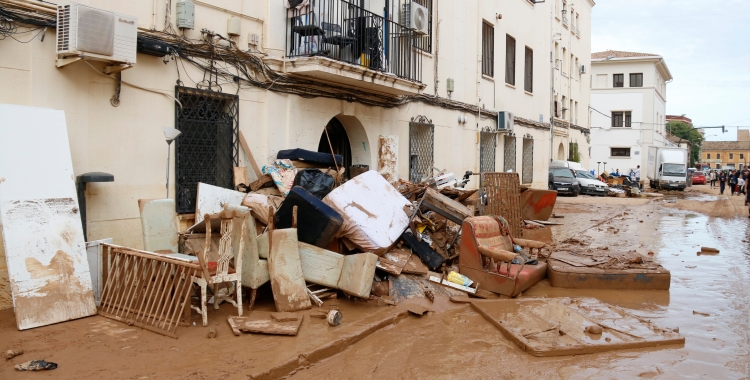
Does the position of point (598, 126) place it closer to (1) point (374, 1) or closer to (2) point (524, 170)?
(2) point (524, 170)

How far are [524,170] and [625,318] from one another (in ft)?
49.8

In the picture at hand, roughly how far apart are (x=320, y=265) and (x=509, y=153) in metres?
14.0

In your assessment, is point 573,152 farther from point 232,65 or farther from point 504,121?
point 232,65

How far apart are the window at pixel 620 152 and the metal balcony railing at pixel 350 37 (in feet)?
131

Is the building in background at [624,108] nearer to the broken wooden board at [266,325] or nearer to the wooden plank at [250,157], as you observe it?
the wooden plank at [250,157]

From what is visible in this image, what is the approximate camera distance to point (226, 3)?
8.52 m

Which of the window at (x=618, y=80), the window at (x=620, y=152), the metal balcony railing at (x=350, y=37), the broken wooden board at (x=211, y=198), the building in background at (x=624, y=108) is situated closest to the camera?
the broken wooden board at (x=211, y=198)

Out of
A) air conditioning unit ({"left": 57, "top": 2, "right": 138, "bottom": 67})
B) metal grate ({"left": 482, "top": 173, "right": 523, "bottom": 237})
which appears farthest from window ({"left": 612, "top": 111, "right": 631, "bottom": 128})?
air conditioning unit ({"left": 57, "top": 2, "right": 138, "bottom": 67})

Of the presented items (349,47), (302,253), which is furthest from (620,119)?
(302,253)

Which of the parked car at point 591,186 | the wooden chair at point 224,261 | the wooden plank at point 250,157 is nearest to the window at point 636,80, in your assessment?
the parked car at point 591,186

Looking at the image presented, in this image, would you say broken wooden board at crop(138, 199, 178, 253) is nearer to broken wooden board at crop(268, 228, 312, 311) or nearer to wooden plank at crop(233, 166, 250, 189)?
broken wooden board at crop(268, 228, 312, 311)

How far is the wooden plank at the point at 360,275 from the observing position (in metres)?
6.48

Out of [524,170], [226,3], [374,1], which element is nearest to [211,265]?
[226,3]

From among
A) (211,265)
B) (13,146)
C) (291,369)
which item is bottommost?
(291,369)
